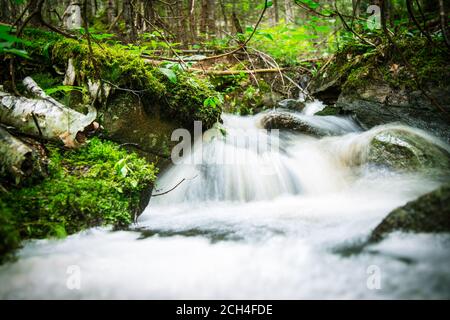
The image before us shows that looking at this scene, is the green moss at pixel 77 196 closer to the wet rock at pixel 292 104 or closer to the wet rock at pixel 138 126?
the wet rock at pixel 138 126

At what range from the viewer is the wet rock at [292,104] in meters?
6.66

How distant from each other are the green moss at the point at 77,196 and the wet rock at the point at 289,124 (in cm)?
297

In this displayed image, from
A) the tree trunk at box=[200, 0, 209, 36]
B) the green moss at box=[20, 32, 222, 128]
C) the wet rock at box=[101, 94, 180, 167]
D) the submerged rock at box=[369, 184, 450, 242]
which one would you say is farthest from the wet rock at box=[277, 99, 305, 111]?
the submerged rock at box=[369, 184, 450, 242]

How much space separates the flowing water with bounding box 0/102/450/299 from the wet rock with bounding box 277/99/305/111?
2.66 meters

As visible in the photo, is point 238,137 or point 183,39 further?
point 183,39

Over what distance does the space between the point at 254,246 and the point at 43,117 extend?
2511mm

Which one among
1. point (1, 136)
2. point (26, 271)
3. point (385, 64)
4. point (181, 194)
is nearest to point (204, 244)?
point (26, 271)

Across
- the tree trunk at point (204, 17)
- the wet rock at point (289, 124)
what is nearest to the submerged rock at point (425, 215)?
the wet rock at point (289, 124)

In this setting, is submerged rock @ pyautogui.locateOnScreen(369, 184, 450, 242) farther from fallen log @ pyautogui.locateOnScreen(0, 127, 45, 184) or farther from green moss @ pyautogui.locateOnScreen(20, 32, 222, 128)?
fallen log @ pyautogui.locateOnScreen(0, 127, 45, 184)

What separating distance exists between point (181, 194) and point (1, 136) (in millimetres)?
2089

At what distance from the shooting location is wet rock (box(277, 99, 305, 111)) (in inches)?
262

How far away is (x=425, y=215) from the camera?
6.02 feet
